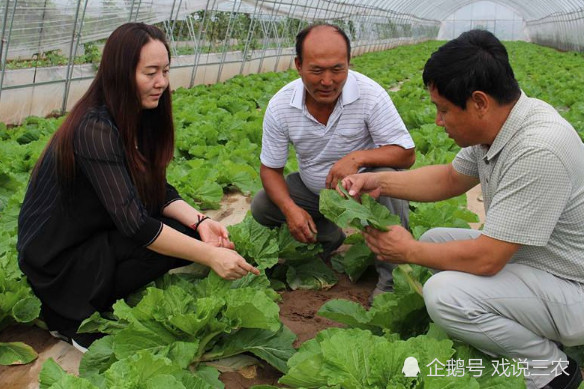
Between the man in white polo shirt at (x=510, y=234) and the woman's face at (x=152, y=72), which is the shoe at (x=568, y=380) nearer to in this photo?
the man in white polo shirt at (x=510, y=234)

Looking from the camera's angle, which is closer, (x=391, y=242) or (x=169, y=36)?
(x=391, y=242)

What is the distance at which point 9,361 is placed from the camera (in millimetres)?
2930

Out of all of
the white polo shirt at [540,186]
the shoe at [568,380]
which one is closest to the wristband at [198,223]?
the white polo shirt at [540,186]

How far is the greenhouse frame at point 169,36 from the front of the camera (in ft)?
31.4

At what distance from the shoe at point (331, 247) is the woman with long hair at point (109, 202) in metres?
0.93

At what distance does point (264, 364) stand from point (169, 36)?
42.7 ft

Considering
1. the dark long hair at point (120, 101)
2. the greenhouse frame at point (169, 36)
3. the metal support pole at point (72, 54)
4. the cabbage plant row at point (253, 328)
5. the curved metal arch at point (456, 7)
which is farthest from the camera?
the curved metal arch at point (456, 7)

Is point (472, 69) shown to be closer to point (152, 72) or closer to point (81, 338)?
point (152, 72)

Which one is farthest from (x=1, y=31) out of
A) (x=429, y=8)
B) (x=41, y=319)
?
(x=429, y=8)

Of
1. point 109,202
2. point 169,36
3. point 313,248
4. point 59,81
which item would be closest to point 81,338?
point 109,202

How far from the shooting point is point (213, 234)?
3.20 metres

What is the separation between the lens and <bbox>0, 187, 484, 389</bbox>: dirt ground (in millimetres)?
2842

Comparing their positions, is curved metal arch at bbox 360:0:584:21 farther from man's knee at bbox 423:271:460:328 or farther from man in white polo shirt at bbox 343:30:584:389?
man's knee at bbox 423:271:460:328

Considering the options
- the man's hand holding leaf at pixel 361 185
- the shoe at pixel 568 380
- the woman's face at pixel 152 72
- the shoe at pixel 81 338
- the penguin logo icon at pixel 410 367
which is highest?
the woman's face at pixel 152 72
